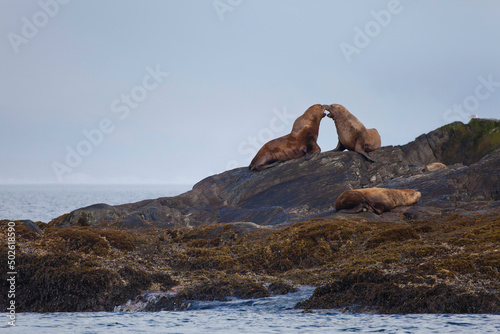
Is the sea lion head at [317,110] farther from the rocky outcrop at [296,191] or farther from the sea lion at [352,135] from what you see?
the rocky outcrop at [296,191]

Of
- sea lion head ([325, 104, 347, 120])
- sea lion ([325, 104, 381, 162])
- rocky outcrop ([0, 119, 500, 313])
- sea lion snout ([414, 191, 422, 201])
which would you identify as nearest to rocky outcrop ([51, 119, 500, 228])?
rocky outcrop ([0, 119, 500, 313])

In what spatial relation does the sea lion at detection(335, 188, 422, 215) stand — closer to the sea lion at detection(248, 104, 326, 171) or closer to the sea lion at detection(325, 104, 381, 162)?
the sea lion at detection(325, 104, 381, 162)

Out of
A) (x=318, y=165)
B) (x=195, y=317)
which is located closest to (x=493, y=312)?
(x=195, y=317)

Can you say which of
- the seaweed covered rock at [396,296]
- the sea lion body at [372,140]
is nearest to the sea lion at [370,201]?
the seaweed covered rock at [396,296]

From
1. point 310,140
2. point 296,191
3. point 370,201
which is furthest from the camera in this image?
point 310,140

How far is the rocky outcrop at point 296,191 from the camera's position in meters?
19.9

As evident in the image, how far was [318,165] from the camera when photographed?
24734 mm

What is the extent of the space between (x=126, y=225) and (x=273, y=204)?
6.78 meters

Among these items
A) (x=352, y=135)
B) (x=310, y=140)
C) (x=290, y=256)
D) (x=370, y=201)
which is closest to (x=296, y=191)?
(x=310, y=140)

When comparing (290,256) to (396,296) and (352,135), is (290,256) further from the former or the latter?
(352,135)

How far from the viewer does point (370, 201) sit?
17438mm

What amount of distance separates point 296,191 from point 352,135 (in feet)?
15.7

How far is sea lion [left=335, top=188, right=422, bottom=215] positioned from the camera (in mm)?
17438

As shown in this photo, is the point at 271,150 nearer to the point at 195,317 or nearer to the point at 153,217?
the point at 153,217
